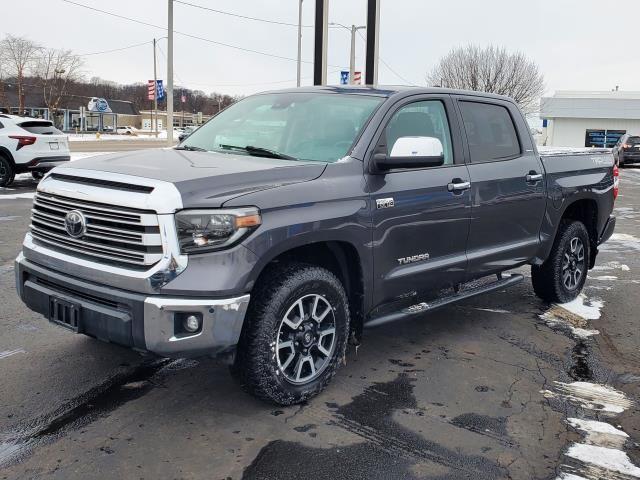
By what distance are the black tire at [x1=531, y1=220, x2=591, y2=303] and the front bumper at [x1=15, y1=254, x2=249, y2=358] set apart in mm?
3710

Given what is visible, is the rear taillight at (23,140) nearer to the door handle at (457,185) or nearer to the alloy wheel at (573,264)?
the alloy wheel at (573,264)

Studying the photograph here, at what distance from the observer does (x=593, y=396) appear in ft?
13.5

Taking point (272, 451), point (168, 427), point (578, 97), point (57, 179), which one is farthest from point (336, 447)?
point (578, 97)

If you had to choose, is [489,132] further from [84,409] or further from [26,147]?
[26,147]

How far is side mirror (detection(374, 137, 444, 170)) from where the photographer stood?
13.2 feet

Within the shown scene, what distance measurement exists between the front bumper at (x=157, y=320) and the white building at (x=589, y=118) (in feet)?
179

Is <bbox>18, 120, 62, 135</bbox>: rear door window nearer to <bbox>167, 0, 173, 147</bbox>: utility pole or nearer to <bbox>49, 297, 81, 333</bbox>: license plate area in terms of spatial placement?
<bbox>167, 0, 173, 147</bbox>: utility pole

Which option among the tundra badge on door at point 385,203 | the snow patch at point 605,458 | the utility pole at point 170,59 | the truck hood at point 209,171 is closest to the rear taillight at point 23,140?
the utility pole at point 170,59

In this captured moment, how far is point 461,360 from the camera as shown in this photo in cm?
471

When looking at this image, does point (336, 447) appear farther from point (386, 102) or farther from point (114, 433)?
point (386, 102)

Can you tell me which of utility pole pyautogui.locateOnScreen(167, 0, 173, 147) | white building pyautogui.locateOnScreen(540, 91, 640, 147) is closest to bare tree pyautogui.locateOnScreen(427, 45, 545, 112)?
white building pyautogui.locateOnScreen(540, 91, 640, 147)

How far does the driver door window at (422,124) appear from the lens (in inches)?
175

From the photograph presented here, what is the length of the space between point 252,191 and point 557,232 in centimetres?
366

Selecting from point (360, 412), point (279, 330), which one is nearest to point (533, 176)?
point (360, 412)
